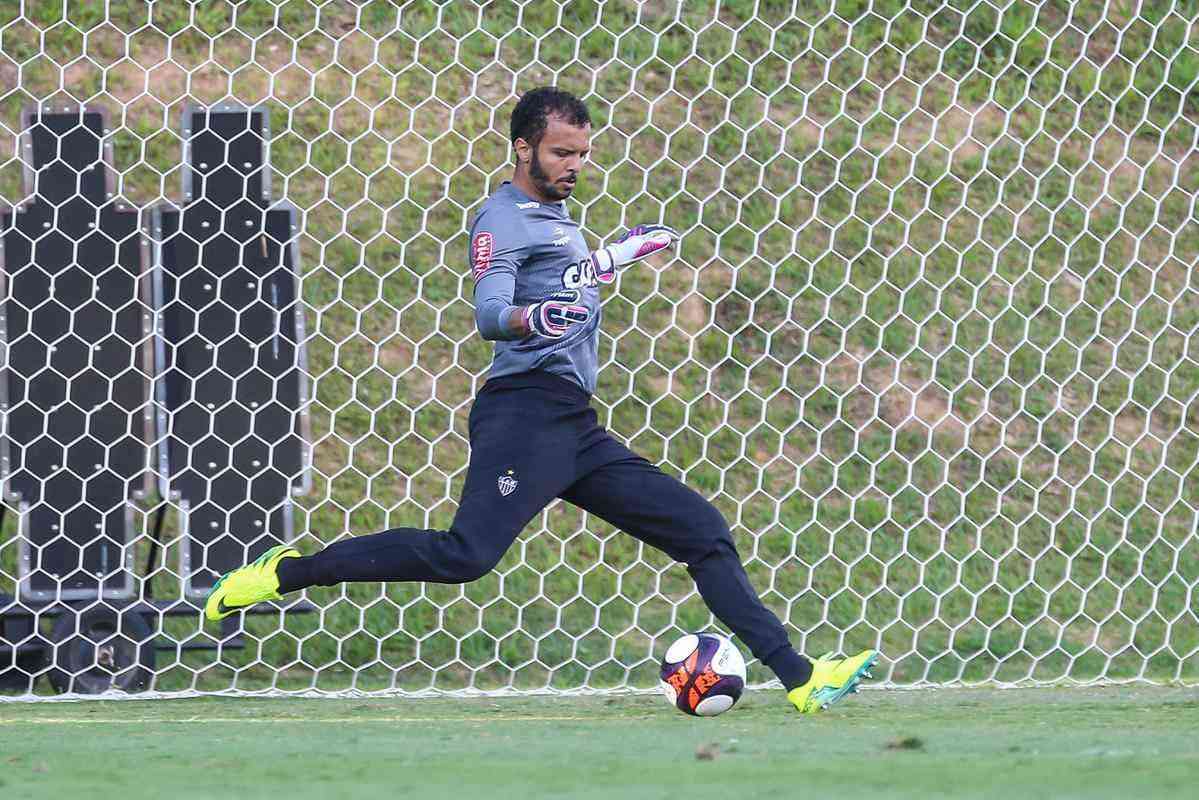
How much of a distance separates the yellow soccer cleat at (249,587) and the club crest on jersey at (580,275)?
805mm

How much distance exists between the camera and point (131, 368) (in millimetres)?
4980

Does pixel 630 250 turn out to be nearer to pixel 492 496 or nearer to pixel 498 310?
pixel 498 310

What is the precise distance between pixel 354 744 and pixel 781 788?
96 centimetres

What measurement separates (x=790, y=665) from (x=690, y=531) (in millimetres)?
341

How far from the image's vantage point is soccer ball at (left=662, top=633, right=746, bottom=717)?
4062mm

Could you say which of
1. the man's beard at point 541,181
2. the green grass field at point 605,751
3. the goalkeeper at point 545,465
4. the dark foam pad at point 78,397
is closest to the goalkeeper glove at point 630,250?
the goalkeeper at point 545,465

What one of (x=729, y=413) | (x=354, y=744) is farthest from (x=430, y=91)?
(x=354, y=744)

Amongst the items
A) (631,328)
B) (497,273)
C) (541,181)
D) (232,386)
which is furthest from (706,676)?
(631,328)

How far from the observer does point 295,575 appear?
412 cm

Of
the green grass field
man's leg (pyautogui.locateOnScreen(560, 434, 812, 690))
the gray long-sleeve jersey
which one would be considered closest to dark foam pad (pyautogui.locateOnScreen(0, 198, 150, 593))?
the green grass field

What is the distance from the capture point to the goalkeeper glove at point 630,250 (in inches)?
158

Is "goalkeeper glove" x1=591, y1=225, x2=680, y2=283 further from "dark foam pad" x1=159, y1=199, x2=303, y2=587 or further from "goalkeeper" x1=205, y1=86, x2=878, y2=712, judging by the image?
"dark foam pad" x1=159, y1=199, x2=303, y2=587

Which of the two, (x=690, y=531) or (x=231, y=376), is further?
(x=231, y=376)

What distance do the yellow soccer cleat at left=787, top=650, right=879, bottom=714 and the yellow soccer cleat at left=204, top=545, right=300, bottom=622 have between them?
1.09 metres
